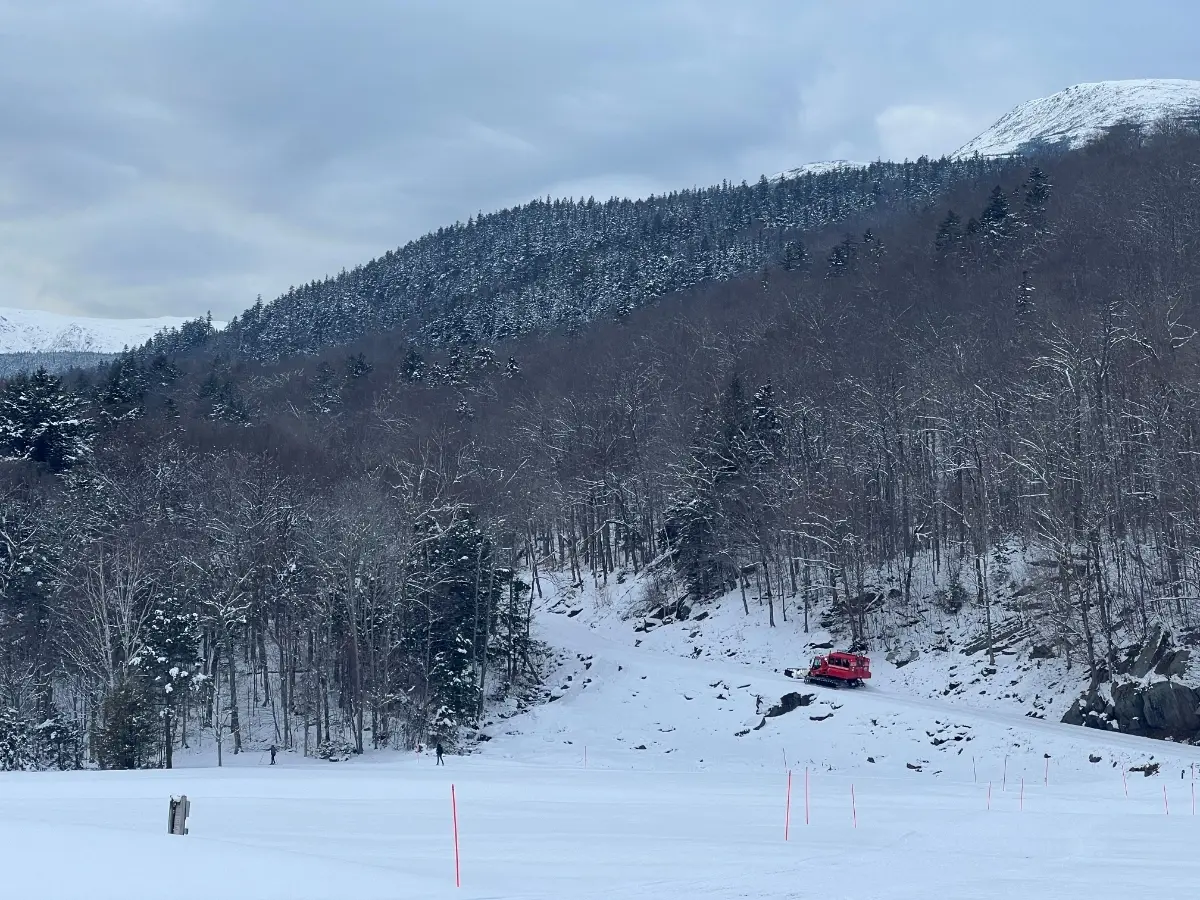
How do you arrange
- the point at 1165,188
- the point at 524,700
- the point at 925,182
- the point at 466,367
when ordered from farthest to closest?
the point at 925,182 → the point at 466,367 → the point at 1165,188 → the point at 524,700

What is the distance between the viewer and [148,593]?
4600 centimetres

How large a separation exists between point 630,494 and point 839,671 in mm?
31826

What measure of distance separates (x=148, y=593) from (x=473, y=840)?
3514cm

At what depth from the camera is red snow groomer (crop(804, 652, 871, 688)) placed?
41.7 metres

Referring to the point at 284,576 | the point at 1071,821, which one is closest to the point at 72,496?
the point at 284,576

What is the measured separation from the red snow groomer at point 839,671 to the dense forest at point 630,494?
4666 millimetres

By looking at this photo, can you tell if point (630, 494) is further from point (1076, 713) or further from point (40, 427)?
point (1076, 713)

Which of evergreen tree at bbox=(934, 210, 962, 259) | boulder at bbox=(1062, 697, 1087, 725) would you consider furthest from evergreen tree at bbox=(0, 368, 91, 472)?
evergreen tree at bbox=(934, 210, 962, 259)

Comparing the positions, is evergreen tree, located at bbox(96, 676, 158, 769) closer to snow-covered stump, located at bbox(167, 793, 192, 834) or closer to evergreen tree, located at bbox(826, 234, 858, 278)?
snow-covered stump, located at bbox(167, 793, 192, 834)

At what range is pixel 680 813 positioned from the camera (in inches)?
822

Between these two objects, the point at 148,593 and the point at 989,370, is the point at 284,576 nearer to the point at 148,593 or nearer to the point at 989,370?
the point at 148,593

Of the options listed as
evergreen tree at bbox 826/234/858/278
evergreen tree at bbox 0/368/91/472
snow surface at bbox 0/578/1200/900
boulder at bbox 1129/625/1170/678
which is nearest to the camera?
snow surface at bbox 0/578/1200/900

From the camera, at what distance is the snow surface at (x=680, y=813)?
1173 cm

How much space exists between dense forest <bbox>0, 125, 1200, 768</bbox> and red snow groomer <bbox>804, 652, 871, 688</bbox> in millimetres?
4666
